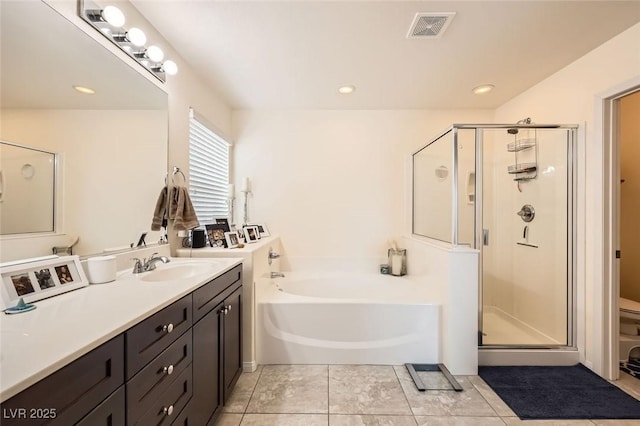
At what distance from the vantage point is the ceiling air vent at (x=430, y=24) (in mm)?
1629

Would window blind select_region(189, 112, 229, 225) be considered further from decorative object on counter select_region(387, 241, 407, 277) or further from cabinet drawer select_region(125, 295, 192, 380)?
decorative object on counter select_region(387, 241, 407, 277)

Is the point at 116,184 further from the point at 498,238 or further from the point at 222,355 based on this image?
the point at 498,238

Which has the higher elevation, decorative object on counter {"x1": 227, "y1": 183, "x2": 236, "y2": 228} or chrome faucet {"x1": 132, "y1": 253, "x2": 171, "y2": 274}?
decorative object on counter {"x1": 227, "y1": 183, "x2": 236, "y2": 228}

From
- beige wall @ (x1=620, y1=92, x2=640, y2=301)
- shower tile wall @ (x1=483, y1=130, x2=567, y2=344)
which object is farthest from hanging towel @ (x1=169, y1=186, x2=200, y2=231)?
Result: beige wall @ (x1=620, y1=92, x2=640, y2=301)

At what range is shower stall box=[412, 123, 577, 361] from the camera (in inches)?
86.1

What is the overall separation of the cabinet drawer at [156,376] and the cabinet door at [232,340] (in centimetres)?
43

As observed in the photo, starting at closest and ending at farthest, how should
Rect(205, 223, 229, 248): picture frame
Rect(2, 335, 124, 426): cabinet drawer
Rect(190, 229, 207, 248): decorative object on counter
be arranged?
Rect(2, 335, 124, 426): cabinet drawer
Rect(190, 229, 207, 248): decorative object on counter
Rect(205, 223, 229, 248): picture frame

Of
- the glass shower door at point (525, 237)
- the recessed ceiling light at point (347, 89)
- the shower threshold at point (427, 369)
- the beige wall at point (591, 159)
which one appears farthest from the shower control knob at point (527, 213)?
the recessed ceiling light at point (347, 89)

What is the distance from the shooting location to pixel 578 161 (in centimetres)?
213

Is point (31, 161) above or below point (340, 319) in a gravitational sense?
above

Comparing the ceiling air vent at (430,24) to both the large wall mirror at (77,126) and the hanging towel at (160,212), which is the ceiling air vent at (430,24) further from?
the hanging towel at (160,212)

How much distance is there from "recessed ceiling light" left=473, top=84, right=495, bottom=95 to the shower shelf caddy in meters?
0.49

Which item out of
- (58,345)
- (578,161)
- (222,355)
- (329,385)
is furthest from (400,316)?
(58,345)

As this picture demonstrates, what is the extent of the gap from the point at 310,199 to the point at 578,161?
7.88ft
